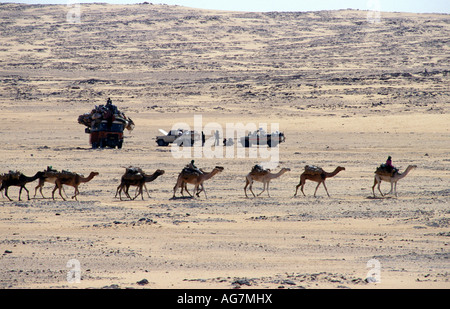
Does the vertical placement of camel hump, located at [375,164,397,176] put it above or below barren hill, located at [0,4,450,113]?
below

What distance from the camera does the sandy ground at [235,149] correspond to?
42.2 feet

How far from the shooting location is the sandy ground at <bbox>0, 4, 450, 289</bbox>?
12852 millimetres

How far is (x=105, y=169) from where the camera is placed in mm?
28531

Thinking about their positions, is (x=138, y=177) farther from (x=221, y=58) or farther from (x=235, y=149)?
(x=221, y=58)

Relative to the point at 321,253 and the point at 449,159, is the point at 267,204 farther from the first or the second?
the point at 449,159

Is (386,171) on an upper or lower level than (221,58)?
lower

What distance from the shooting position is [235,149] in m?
38.3
